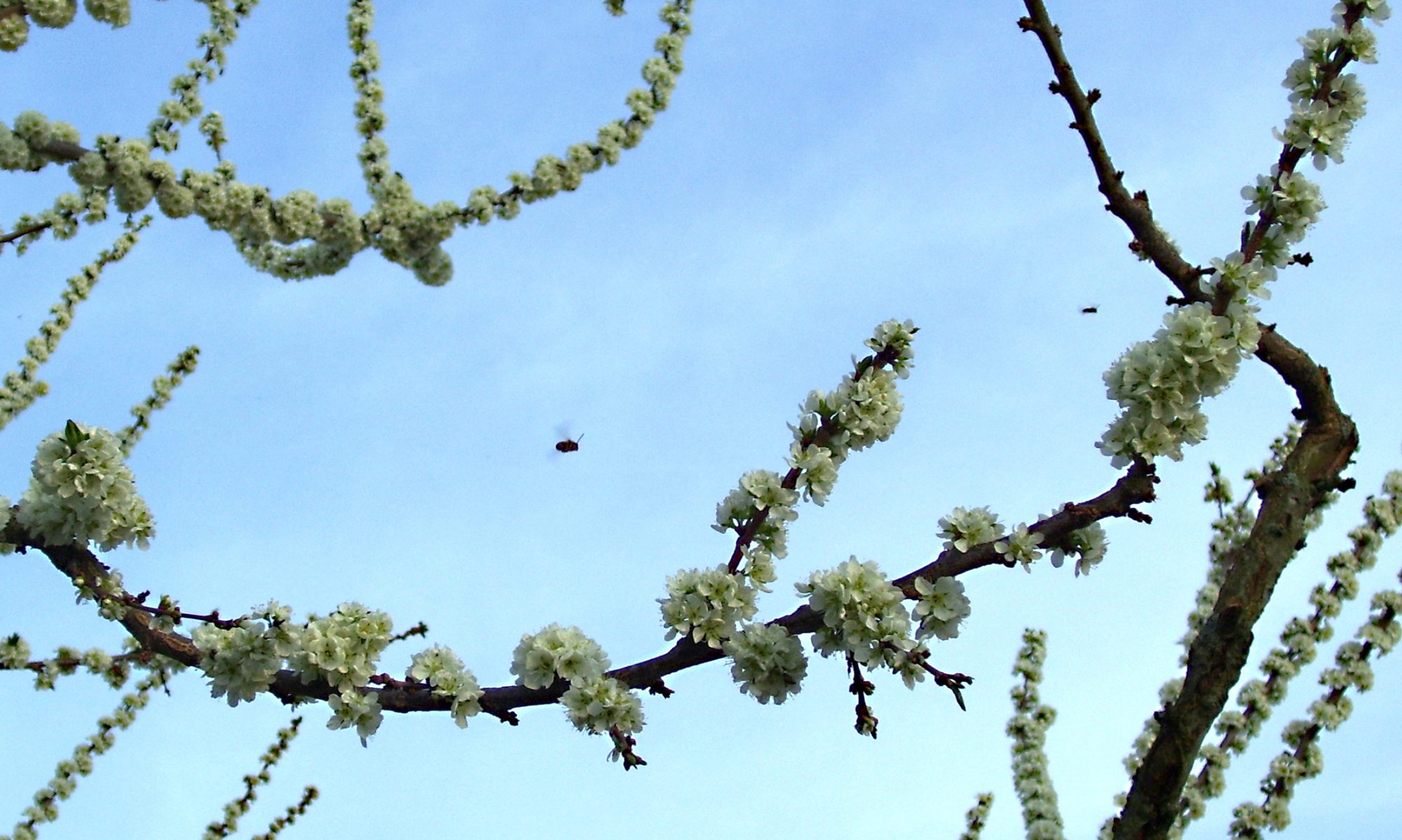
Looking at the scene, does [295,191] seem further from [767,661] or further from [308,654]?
[767,661]

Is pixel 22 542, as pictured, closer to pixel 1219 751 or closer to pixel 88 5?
pixel 88 5

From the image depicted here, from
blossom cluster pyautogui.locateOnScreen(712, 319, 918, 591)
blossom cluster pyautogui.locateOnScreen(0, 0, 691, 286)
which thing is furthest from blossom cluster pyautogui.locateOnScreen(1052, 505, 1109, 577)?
blossom cluster pyautogui.locateOnScreen(0, 0, 691, 286)

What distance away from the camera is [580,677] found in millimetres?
4258

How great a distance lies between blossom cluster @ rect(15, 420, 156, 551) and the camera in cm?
459

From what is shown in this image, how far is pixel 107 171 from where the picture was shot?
6891 millimetres

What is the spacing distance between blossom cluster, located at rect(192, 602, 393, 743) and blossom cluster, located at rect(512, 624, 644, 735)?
2.07ft

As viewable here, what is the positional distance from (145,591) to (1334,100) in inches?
240

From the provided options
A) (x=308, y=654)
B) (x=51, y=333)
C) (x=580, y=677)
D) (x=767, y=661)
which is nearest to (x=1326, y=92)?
(x=767, y=661)

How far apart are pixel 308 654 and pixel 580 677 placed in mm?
1177

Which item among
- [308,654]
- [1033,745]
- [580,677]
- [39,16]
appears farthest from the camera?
[1033,745]

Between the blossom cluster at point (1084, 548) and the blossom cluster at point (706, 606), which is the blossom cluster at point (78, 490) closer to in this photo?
the blossom cluster at point (706, 606)

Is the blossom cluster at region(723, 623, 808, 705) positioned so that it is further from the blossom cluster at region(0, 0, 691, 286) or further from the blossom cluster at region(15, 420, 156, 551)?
the blossom cluster at region(0, 0, 691, 286)

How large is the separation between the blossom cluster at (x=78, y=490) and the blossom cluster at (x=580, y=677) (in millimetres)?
1968

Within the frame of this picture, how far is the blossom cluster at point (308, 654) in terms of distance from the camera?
4371 millimetres
